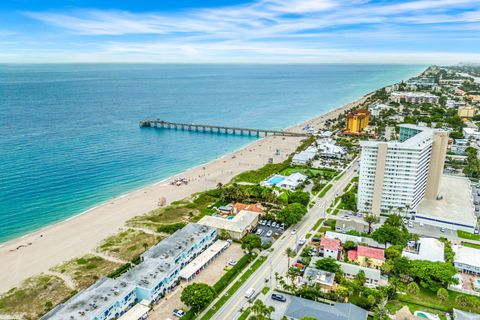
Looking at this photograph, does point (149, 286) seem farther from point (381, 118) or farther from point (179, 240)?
point (381, 118)

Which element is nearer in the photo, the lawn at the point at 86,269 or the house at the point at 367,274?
the house at the point at 367,274

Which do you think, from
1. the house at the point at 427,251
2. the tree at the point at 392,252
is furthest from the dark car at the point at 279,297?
the house at the point at 427,251

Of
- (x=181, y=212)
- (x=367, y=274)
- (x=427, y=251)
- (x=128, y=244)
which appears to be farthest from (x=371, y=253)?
(x=128, y=244)

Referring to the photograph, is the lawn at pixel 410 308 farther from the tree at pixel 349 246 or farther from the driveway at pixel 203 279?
the driveway at pixel 203 279

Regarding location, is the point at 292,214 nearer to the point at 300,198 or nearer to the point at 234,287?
the point at 300,198

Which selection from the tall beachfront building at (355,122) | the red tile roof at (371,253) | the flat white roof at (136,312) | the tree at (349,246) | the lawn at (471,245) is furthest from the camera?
the tall beachfront building at (355,122)

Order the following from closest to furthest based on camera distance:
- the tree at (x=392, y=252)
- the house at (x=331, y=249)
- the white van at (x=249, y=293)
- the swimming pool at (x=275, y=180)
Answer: the white van at (x=249, y=293) → the tree at (x=392, y=252) → the house at (x=331, y=249) → the swimming pool at (x=275, y=180)

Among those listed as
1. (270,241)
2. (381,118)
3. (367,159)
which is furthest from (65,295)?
(381,118)
